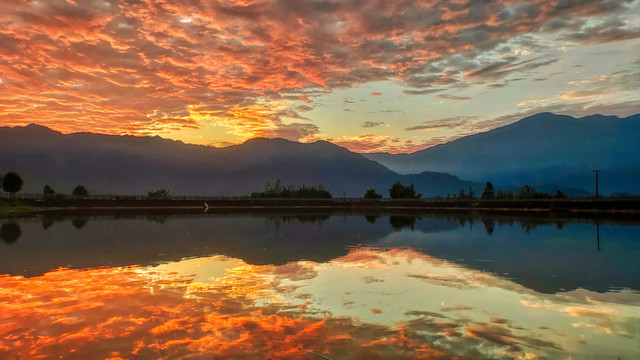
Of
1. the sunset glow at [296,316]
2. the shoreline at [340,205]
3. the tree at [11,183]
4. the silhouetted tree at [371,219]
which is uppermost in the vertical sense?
the tree at [11,183]

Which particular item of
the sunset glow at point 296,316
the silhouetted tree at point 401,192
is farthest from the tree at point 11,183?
the silhouetted tree at point 401,192

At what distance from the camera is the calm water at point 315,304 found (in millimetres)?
9688

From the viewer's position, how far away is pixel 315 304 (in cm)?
1370

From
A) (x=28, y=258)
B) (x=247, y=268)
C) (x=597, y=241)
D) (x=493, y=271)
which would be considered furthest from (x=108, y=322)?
(x=597, y=241)

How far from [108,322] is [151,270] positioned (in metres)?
8.43

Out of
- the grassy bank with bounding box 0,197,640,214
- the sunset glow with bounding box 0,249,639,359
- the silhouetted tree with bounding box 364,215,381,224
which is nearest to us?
the sunset glow with bounding box 0,249,639,359

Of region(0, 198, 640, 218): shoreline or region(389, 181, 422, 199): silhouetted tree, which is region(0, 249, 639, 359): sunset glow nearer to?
region(0, 198, 640, 218): shoreline

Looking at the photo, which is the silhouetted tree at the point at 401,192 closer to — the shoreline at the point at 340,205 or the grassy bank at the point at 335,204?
the grassy bank at the point at 335,204

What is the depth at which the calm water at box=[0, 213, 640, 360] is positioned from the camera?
31.8 feet

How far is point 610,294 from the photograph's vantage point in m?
15.6

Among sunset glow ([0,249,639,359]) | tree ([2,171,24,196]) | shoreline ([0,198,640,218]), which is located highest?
tree ([2,171,24,196])

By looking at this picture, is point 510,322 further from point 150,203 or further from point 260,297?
point 150,203

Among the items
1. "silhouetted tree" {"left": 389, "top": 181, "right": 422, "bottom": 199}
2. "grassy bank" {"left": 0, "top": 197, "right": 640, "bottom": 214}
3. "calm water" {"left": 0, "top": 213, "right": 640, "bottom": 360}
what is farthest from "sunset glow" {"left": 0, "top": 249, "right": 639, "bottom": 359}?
"silhouetted tree" {"left": 389, "top": 181, "right": 422, "bottom": 199}

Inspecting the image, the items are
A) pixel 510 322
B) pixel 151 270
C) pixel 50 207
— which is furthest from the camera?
pixel 50 207
